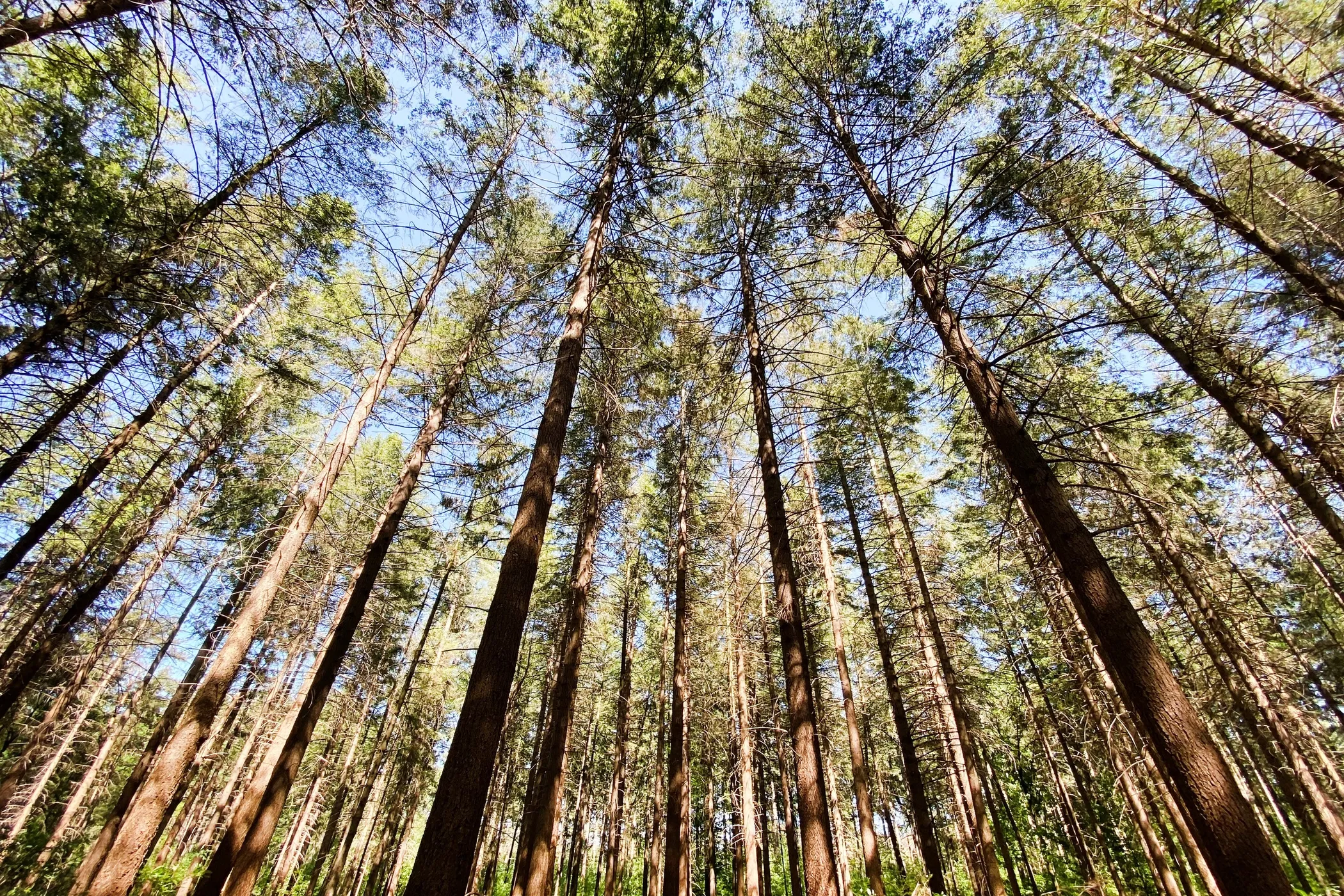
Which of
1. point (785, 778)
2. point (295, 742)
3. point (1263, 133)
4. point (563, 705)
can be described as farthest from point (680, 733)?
point (1263, 133)

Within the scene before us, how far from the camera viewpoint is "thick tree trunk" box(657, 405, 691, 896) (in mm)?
9086

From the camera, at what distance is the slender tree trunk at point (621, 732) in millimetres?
13531

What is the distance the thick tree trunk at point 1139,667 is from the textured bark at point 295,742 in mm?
9024

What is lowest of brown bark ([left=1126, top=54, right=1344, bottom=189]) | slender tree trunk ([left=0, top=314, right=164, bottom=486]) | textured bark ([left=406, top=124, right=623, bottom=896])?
textured bark ([left=406, top=124, right=623, bottom=896])

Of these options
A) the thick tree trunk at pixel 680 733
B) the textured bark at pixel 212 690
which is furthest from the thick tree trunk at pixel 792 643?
the textured bark at pixel 212 690

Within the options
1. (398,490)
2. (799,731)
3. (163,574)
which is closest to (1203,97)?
(799,731)

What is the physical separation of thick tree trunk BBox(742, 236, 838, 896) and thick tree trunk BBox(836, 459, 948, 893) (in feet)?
6.91

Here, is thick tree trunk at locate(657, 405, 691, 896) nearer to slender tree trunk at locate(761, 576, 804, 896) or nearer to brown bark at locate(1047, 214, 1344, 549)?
slender tree trunk at locate(761, 576, 804, 896)

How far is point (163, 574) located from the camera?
41.4ft

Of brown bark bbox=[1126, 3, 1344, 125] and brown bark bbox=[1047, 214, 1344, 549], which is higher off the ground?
brown bark bbox=[1126, 3, 1344, 125]

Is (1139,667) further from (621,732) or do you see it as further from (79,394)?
(621,732)

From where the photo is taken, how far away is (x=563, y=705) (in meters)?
8.72

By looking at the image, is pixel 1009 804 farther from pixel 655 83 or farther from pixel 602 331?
pixel 655 83

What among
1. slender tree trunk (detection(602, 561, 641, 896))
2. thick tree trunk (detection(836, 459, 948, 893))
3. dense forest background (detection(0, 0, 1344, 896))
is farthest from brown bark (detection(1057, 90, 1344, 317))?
slender tree trunk (detection(602, 561, 641, 896))
